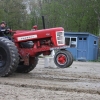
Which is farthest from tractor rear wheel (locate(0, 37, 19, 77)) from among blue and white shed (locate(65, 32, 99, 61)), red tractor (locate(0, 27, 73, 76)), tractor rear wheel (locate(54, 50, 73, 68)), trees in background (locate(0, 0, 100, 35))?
trees in background (locate(0, 0, 100, 35))

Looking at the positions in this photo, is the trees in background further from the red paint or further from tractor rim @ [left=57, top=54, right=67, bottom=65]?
tractor rim @ [left=57, top=54, right=67, bottom=65]

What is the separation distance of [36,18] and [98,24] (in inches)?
494

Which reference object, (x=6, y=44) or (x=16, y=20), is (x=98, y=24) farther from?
(x=6, y=44)

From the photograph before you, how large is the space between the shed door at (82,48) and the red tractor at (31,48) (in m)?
17.7

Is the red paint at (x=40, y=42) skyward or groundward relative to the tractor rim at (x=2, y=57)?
skyward

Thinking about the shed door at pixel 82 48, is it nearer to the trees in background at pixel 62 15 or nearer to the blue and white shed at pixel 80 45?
the blue and white shed at pixel 80 45

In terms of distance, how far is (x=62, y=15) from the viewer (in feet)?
129

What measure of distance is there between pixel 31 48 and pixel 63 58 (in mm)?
1395

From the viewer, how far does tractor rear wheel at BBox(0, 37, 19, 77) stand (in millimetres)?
9312

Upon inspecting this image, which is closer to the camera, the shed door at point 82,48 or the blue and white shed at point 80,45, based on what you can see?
the blue and white shed at point 80,45

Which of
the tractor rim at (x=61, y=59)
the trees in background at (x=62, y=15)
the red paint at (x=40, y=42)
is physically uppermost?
the trees in background at (x=62, y=15)

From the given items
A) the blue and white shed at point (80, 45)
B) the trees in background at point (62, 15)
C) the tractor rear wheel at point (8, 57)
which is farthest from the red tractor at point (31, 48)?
the trees in background at point (62, 15)

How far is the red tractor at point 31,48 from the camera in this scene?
9234 mm

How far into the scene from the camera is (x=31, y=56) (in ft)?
33.0
